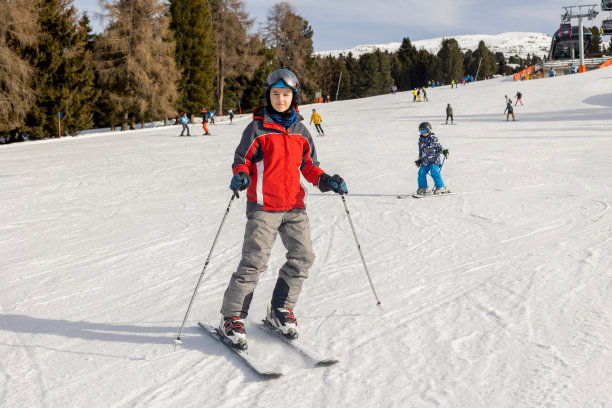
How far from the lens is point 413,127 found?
966 inches

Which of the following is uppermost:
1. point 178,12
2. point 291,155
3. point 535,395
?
point 178,12

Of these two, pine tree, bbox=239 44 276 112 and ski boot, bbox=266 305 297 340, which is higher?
pine tree, bbox=239 44 276 112

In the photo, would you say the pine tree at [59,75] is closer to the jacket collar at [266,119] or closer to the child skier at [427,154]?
the child skier at [427,154]

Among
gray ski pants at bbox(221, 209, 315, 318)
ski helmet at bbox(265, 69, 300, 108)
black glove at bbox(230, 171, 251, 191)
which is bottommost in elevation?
gray ski pants at bbox(221, 209, 315, 318)

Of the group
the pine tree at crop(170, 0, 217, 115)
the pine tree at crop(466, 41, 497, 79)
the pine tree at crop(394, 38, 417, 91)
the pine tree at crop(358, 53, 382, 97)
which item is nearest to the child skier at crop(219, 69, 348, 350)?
the pine tree at crop(170, 0, 217, 115)

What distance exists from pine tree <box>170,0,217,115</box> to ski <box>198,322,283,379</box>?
143 feet

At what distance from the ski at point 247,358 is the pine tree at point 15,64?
2640 centimetres

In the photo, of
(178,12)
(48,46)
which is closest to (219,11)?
(178,12)

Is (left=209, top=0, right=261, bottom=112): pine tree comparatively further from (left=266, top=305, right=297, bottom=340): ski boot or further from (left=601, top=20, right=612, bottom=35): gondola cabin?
(left=266, top=305, right=297, bottom=340): ski boot

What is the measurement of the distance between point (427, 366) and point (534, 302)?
137 cm

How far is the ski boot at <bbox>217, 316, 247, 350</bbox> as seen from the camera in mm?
3201

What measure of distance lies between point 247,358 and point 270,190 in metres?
0.99

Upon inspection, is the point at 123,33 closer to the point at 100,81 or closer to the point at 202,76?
the point at 100,81

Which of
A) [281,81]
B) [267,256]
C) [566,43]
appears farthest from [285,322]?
[566,43]
